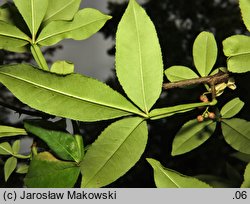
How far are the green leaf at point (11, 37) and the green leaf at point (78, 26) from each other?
3cm

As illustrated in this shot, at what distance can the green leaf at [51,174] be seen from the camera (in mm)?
514

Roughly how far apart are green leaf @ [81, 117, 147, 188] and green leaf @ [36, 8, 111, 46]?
189 millimetres

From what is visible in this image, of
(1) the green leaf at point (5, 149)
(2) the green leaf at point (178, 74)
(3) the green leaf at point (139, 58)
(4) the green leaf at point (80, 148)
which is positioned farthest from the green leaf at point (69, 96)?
(1) the green leaf at point (5, 149)

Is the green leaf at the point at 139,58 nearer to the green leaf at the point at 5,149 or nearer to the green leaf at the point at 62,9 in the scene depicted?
the green leaf at the point at 62,9

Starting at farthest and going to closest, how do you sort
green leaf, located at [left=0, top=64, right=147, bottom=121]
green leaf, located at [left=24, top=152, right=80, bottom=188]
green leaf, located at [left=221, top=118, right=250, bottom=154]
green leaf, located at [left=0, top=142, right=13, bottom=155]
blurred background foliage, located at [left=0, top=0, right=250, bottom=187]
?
1. blurred background foliage, located at [left=0, top=0, right=250, bottom=187]
2. green leaf, located at [left=0, top=142, right=13, bottom=155]
3. green leaf, located at [left=221, top=118, right=250, bottom=154]
4. green leaf, located at [left=24, top=152, right=80, bottom=188]
5. green leaf, located at [left=0, top=64, right=147, bottom=121]

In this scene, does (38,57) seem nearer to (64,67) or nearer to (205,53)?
(64,67)

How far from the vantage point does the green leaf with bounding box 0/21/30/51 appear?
1.71 feet

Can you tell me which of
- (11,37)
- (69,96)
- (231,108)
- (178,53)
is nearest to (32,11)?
(11,37)

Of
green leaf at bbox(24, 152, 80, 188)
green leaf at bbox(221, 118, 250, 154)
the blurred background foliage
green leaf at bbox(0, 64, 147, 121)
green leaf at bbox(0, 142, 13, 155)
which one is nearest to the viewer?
green leaf at bbox(0, 64, 147, 121)

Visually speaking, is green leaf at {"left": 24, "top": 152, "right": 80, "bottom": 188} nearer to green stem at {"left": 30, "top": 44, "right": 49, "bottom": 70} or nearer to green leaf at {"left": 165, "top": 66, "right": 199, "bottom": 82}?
green stem at {"left": 30, "top": 44, "right": 49, "bottom": 70}

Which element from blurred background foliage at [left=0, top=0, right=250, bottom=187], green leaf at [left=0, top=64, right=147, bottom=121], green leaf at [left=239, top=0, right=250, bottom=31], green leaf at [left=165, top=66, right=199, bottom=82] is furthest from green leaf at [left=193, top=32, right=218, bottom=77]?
blurred background foliage at [left=0, top=0, right=250, bottom=187]

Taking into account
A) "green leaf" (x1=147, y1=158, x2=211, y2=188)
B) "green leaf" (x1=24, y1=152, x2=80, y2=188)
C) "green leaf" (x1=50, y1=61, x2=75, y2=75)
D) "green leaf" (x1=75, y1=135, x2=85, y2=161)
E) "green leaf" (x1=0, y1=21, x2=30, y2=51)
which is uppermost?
"green leaf" (x1=0, y1=21, x2=30, y2=51)

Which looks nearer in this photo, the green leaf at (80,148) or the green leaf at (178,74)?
the green leaf at (80,148)

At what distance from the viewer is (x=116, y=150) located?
45 cm
